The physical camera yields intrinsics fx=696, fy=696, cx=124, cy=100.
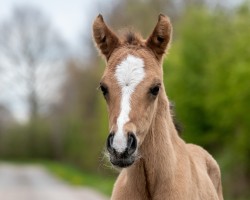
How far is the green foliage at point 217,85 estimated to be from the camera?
19125 mm

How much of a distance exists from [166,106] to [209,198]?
4.36 ft

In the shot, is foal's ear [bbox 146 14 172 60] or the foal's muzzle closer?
the foal's muzzle

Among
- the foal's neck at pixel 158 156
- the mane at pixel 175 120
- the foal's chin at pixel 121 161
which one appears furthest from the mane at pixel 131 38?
the foal's chin at pixel 121 161

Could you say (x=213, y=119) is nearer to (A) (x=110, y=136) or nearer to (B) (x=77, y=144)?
(A) (x=110, y=136)

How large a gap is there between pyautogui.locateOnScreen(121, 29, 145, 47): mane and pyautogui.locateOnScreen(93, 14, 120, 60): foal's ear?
0.28 ft

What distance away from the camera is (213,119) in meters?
22.2

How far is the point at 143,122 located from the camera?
6.08m

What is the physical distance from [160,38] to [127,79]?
74cm

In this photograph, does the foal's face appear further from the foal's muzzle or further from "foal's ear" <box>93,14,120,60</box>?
"foal's ear" <box>93,14,120,60</box>

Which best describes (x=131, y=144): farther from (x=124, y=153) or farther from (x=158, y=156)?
(x=158, y=156)

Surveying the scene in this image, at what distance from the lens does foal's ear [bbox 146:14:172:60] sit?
257 inches

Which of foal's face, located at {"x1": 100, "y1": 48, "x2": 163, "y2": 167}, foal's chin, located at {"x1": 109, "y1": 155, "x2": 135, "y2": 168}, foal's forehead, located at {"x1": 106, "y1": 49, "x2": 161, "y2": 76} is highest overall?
foal's forehead, located at {"x1": 106, "y1": 49, "x2": 161, "y2": 76}

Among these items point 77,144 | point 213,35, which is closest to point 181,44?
point 213,35

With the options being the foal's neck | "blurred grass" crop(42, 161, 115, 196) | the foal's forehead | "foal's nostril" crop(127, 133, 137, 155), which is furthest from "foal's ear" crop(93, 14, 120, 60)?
"blurred grass" crop(42, 161, 115, 196)
